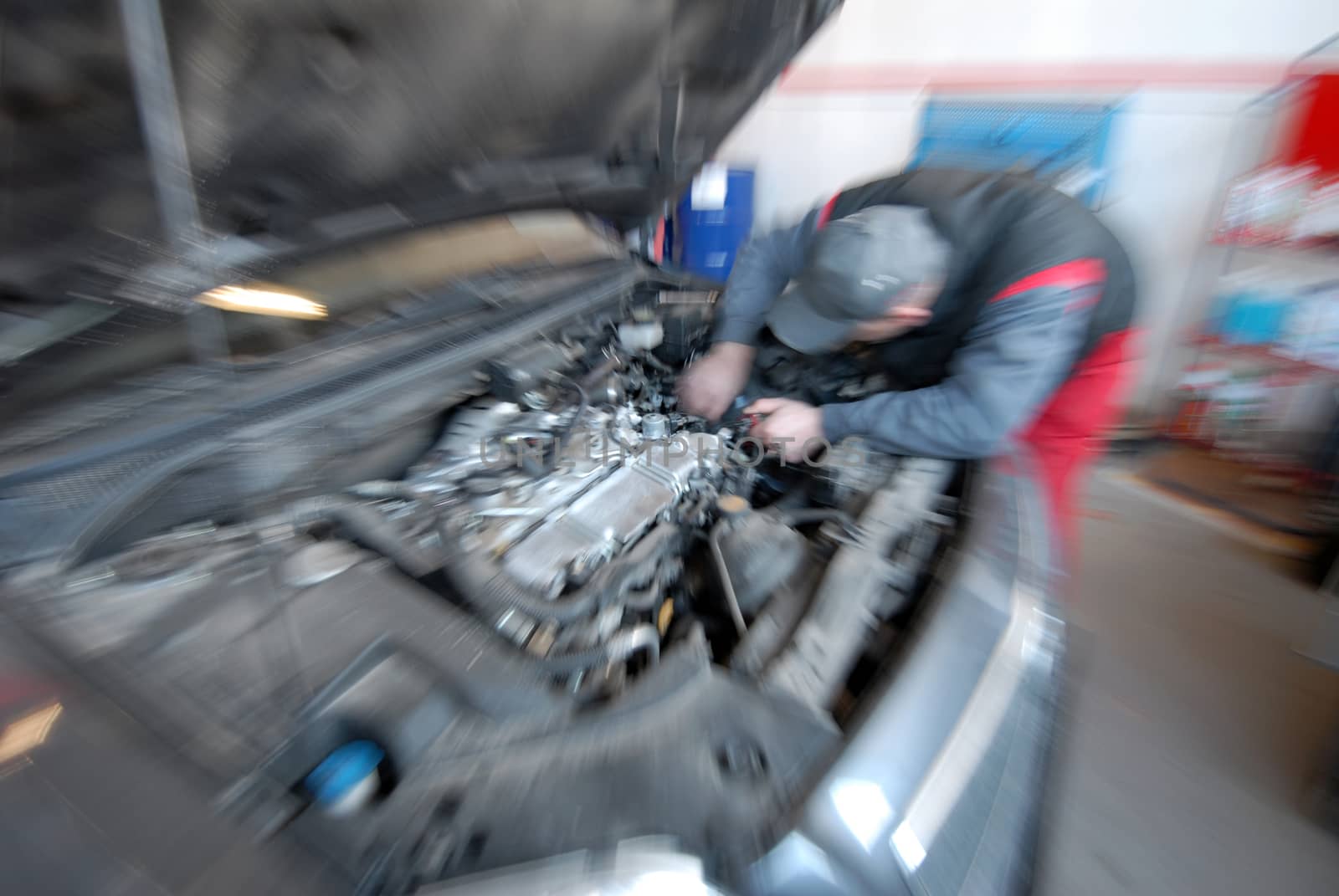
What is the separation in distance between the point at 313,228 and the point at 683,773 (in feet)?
3.27

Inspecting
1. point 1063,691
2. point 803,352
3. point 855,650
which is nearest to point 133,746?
point 855,650

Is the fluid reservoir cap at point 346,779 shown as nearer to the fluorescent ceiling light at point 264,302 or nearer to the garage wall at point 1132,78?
the fluorescent ceiling light at point 264,302

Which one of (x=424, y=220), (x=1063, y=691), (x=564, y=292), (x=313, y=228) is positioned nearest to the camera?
(x=1063, y=691)

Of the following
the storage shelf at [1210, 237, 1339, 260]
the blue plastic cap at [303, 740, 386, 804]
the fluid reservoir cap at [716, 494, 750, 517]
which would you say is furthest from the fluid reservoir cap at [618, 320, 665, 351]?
the storage shelf at [1210, 237, 1339, 260]

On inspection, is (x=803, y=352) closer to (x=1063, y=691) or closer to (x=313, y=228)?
(x=1063, y=691)

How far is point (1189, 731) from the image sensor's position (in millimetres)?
1390

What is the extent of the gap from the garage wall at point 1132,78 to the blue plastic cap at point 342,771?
286 centimetres

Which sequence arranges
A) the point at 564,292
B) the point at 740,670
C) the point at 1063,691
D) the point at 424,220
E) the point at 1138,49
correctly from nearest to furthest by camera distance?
1. the point at 740,670
2. the point at 1063,691
3. the point at 424,220
4. the point at 564,292
5. the point at 1138,49

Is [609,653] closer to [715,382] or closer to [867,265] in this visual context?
[715,382]

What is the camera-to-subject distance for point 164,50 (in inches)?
22.6

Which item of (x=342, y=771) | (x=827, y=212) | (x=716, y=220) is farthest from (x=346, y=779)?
(x=716, y=220)

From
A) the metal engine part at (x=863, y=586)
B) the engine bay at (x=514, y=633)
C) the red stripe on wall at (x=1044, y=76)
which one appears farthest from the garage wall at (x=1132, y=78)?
the engine bay at (x=514, y=633)

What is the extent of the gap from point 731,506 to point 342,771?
0.65 m

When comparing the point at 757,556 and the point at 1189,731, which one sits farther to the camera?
the point at 1189,731
